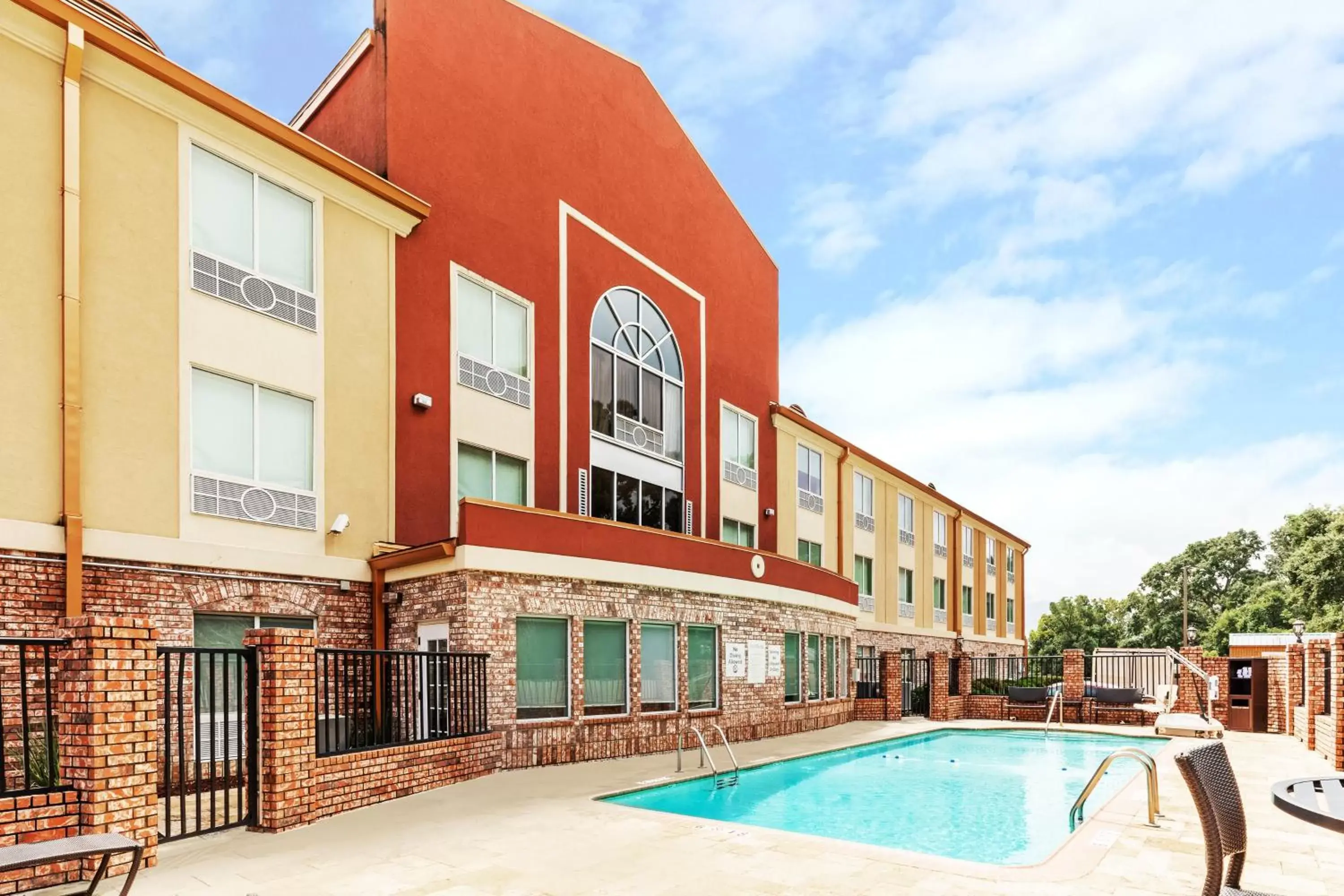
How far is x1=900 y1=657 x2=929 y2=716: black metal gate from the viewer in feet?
80.4

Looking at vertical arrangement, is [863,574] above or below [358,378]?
below

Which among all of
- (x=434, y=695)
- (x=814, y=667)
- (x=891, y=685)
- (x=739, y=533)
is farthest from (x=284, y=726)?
(x=891, y=685)

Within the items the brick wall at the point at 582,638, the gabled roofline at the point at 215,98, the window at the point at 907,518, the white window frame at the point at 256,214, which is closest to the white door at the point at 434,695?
the brick wall at the point at 582,638

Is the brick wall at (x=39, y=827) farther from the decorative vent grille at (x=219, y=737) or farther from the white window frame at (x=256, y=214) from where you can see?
the white window frame at (x=256, y=214)

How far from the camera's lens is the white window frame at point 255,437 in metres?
12.0

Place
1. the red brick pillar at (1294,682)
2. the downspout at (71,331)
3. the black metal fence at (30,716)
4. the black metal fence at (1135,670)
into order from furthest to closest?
1. the black metal fence at (1135,670)
2. the red brick pillar at (1294,682)
3. the downspout at (71,331)
4. the black metal fence at (30,716)

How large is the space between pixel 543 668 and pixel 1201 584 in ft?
236

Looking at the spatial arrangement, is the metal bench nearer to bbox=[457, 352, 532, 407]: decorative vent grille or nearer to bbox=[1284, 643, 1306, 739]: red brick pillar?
bbox=[457, 352, 532, 407]: decorative vent grille

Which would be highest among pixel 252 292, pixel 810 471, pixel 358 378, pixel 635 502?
pixel 252 292

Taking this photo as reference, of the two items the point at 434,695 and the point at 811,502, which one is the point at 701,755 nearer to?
the point at 434,695

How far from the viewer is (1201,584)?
71000mm

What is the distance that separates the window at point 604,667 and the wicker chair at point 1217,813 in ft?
34.1

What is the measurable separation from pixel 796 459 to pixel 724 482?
14.2 feet

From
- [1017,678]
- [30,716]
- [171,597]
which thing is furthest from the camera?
[1017,678]
